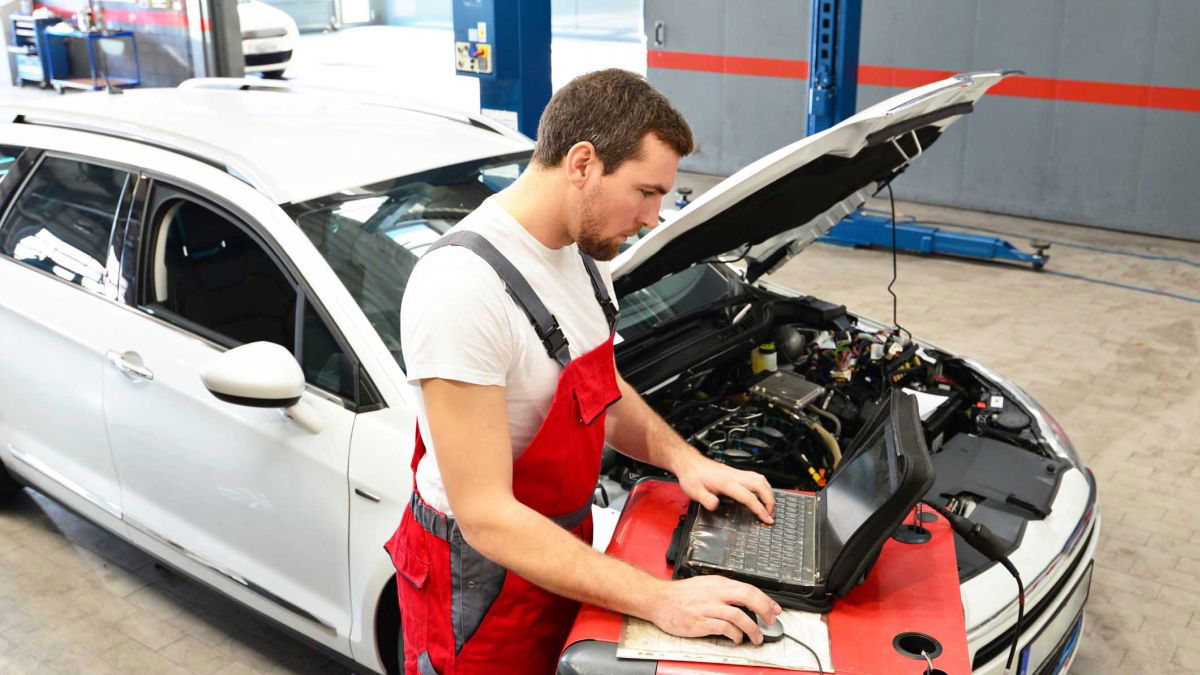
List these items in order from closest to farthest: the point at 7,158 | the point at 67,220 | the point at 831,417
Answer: the point at 831,417 < the point at 67,220 < the point at 7,158

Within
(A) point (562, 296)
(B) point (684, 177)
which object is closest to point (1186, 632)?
(A) point (562, 296)

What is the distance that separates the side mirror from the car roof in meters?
0.47

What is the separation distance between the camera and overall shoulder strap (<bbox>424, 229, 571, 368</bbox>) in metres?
1.56

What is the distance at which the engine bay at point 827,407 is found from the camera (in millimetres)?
2543

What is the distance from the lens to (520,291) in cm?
157

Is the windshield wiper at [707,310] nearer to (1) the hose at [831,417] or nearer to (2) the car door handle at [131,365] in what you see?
(1) the hose at [831,417]

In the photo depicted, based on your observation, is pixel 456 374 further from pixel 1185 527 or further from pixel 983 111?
pixel 983 111

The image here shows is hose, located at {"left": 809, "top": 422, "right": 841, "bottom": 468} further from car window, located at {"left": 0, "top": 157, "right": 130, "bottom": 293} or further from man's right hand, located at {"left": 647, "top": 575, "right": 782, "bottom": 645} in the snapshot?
car window, located at {"left": 0, "top": 157, "right": 130, "bottom": 293}

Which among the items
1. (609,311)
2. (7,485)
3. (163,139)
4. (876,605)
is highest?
(163,139)

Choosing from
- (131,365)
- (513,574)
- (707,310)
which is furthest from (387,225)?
(513,574)

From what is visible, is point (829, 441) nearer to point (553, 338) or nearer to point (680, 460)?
point (680, 460)

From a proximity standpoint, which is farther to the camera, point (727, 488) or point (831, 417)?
point (831, 417)

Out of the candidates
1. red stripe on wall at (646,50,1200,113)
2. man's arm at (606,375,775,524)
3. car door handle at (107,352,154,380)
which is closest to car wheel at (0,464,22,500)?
car door handle at (107,352,154,380)

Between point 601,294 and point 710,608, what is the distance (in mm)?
577
